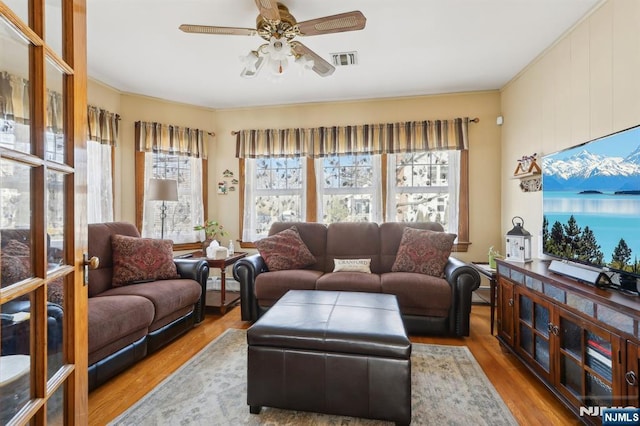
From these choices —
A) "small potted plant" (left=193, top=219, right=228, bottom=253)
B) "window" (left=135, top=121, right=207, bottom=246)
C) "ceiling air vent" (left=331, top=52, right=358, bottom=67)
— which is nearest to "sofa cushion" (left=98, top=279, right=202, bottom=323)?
"small potted plant" (left=193, top=219, right=228, bottom=253)

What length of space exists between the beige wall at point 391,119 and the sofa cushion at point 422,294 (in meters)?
1.34

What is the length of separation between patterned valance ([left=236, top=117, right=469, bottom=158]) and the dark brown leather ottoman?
269 cm

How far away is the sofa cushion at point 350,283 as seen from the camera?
111 inches

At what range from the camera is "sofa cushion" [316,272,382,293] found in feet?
9.23

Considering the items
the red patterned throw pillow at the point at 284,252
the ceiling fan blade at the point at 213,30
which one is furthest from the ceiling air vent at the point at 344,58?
the red patterned throw pillow at the point at 284,252

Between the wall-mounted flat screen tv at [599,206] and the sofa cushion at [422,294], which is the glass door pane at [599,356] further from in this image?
the sofa cushion at [422,294]

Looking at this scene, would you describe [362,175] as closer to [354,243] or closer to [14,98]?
[354,243]

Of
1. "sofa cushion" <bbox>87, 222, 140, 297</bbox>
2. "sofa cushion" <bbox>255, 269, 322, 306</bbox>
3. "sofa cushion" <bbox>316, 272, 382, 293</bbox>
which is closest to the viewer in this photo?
"sofa cushion" <bbox>87, 222, 140, 297</bbox>

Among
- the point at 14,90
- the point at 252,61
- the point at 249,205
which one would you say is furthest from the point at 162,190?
the point at 14,90

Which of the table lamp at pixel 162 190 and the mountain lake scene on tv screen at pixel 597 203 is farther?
the table lamp at pixel 162 190

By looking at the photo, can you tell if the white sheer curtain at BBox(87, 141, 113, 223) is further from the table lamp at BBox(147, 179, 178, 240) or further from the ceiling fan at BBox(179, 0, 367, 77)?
the ceiling fan at BBox(179, 0, 367, 77)

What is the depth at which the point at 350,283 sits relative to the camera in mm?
2863

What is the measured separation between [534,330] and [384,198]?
229 centimetres

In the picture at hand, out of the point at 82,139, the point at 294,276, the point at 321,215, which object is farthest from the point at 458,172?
the point at 82,139
